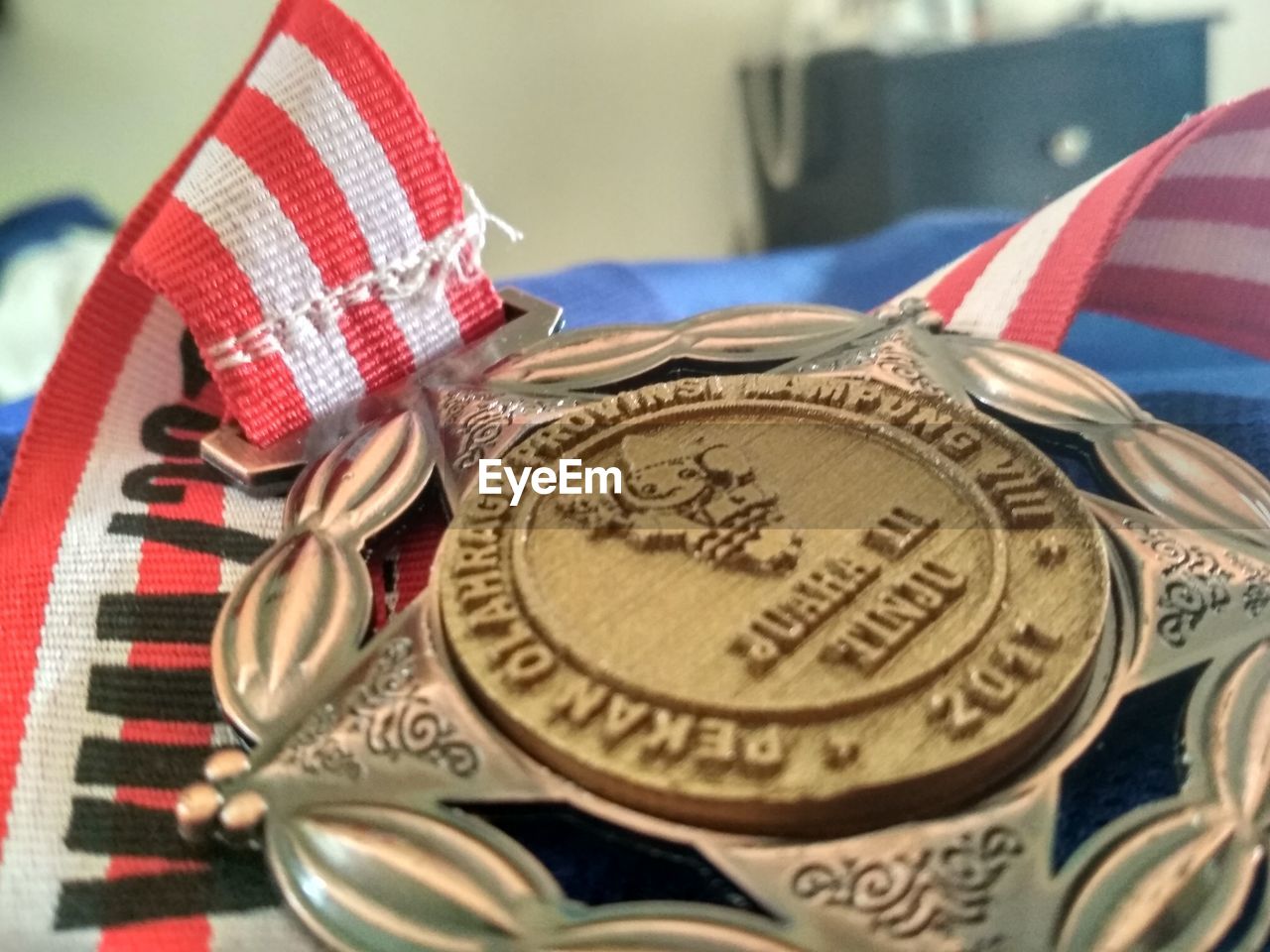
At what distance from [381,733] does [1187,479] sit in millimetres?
249

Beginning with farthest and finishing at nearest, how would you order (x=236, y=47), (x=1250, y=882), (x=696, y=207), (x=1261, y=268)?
(x=696, y=207), (x=236, y=47), (x=1261, y=268), (x=1250, y=882)

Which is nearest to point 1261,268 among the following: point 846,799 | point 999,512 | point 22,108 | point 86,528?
point 999,512

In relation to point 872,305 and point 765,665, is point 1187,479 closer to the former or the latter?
point 765,665

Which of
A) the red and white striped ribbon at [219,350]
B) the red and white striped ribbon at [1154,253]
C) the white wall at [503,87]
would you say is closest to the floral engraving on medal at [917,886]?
the red and white striped ribbon at [219,350]

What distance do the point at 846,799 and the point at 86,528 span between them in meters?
0.26

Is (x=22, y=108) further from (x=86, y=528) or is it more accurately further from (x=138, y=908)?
(x=138, y=908)

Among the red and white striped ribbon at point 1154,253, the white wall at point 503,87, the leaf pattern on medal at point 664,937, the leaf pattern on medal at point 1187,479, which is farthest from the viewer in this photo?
the white wall at point 503,87

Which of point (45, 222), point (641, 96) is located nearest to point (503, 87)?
Answer: point (641, 96)

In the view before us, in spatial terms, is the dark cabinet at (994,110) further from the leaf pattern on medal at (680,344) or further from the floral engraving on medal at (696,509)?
the floral engraving on medal at (696,509)

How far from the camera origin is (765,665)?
0.28 metres

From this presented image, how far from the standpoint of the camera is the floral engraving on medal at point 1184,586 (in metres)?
0.30

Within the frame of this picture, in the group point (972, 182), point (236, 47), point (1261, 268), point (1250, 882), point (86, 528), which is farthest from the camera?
point (972, 182)

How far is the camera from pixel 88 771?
297 mm

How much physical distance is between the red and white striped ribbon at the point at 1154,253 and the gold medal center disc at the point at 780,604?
0.37ft
